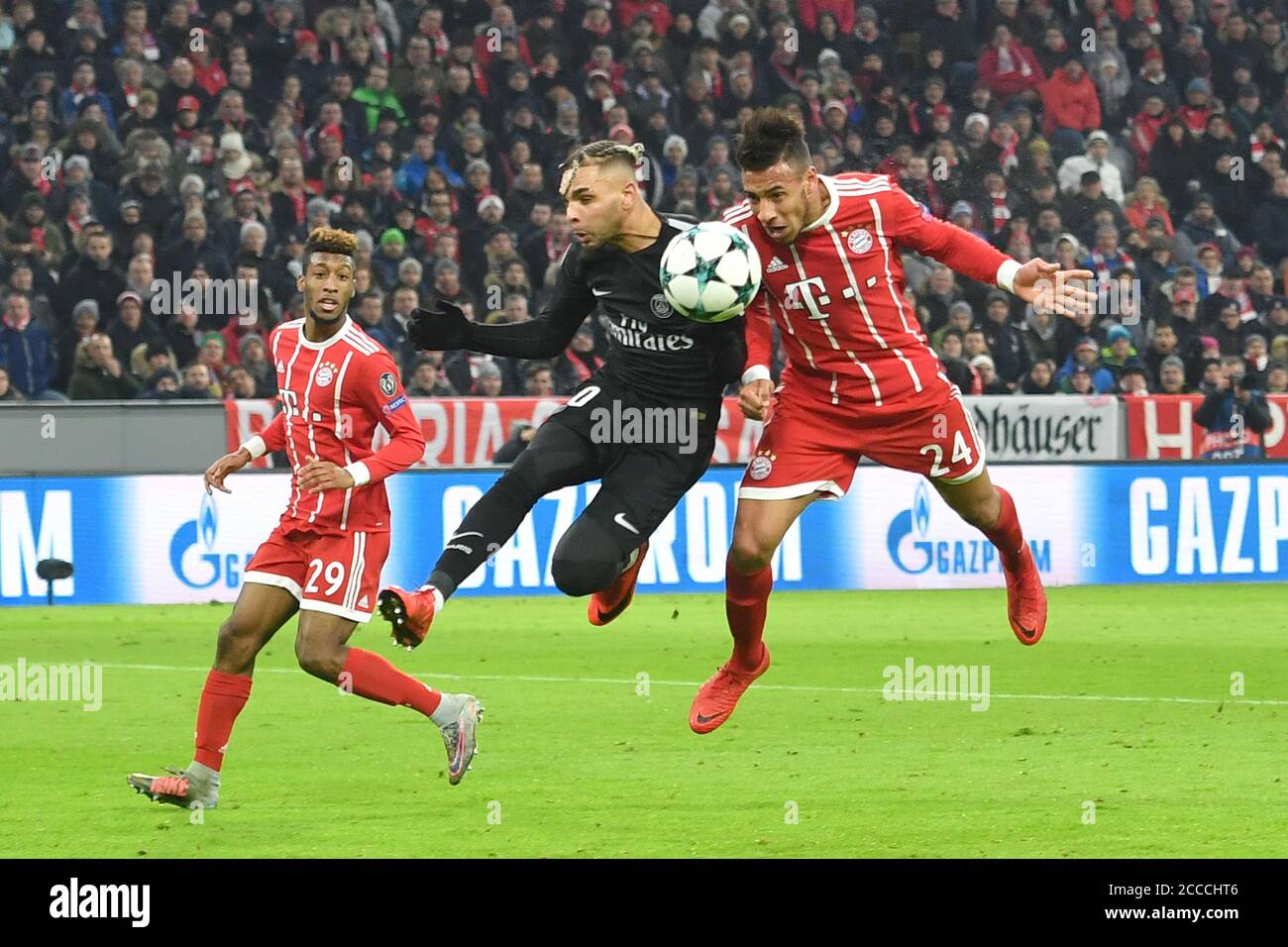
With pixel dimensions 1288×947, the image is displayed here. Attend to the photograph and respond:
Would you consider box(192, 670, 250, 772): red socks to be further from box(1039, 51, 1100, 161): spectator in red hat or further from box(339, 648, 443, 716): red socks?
box(1039, 51, 1100, 161): spectator in red hat

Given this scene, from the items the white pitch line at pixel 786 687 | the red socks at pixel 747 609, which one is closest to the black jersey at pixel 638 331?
the red socks at pixel 747 609

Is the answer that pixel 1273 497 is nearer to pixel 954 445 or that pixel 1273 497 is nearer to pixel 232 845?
pixel 954 445

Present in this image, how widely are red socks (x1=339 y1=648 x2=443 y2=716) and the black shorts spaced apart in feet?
3.14

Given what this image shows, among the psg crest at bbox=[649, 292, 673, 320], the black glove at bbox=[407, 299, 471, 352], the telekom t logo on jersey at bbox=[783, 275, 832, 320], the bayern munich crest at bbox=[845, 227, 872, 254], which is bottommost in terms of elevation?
the black glove at bbox=[407, 299, 471, 352]

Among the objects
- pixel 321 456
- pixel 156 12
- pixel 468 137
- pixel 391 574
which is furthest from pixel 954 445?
pixel 156 12

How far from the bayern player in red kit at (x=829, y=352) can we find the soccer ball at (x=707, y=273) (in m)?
0.38

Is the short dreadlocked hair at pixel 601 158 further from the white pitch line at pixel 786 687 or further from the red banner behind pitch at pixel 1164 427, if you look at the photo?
the red banner behind pitch at pixel 1164 427

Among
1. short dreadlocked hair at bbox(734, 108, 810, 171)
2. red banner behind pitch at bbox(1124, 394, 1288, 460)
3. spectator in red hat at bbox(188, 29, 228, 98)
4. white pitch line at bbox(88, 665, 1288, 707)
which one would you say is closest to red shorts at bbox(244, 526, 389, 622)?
short dreadlocked hair at bbox(734, 108, 810, 171)

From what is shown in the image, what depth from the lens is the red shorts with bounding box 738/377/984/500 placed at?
762 cm

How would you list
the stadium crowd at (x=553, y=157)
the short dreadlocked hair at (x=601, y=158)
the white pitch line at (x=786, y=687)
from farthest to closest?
1. the stadium crowd at (x=553, y=157)
2. the white pitch line at (x=786, y=687)
3. the short dreadlocked hair at (x=601, y=158)

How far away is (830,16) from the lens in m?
21.0

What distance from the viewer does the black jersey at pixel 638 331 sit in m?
7.13

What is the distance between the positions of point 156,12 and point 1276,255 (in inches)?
440

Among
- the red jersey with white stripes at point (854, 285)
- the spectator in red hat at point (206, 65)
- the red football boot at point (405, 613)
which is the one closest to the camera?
the red football boot at point (405, 613)
